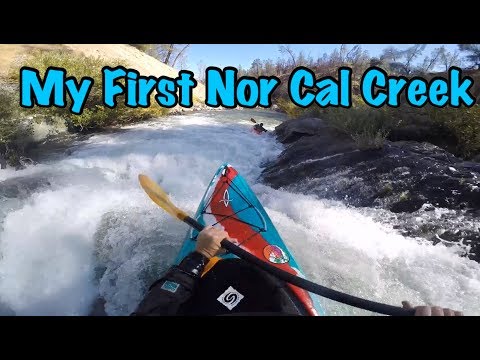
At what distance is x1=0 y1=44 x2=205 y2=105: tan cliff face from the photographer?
761cm

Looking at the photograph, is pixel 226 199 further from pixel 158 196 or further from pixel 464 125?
pixel 464 125

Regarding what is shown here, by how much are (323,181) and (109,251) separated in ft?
8.10

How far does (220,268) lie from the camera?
171 centimetres

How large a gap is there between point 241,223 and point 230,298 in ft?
3.58

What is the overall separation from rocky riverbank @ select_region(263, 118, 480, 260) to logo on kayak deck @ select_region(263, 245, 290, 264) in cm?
138

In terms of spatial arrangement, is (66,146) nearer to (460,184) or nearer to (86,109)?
(86,109)

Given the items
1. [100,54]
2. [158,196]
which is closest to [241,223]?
[158,196]

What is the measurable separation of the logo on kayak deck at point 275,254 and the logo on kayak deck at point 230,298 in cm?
68

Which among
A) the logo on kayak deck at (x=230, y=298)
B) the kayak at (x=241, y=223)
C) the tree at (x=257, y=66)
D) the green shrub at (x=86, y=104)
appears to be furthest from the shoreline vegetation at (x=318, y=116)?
the tree at (x=257, y=66)

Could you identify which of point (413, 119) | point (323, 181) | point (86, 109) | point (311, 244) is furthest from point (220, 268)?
point (86, 109)

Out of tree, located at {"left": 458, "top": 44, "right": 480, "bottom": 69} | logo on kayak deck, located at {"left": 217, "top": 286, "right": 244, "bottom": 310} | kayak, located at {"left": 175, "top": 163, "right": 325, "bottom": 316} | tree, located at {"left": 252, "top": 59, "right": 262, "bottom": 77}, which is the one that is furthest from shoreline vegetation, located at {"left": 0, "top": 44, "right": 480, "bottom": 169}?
tree, located at {"left": 252, "top": 59, "right": 262, "bottom": 77}

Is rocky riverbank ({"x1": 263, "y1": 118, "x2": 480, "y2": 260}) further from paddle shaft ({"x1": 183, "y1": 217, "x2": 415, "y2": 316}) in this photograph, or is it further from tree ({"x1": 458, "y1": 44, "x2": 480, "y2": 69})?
tree ({"x1": 458, "y1": 44, "x2": 480, "y2": 69})

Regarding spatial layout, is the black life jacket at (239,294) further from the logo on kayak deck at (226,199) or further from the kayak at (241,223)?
the logo on kayak deck at (226,199)

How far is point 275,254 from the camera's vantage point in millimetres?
2328
